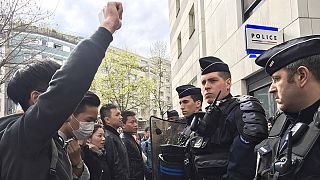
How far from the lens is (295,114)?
1.97m

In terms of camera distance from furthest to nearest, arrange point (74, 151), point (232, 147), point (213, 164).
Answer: point (213, 164), point (232, 147), point (74, 151)

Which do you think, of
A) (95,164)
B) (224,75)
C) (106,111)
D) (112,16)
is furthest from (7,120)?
(106,111)

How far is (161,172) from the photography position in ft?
11.6

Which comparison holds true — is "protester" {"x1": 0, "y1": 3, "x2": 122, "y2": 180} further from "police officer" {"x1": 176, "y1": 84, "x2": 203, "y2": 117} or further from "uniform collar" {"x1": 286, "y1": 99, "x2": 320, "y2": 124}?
"police officer" {"x1": 176, "y1": 84, "x2": 203, "y2": 117}

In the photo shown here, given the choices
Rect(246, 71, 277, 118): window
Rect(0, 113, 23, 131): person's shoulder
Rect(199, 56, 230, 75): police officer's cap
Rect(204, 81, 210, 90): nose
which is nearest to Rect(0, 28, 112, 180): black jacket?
Rect(0, 113, 23, 131): person's shoulder

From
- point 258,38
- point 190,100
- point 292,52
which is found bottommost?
point 292,52

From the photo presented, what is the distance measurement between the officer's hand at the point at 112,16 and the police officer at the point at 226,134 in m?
1.43

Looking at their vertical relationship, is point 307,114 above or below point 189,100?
below

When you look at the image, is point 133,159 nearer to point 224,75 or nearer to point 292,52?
point 224,75

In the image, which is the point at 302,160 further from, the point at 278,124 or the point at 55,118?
the point at 55,118

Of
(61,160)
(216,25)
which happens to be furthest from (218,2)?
(61,160)

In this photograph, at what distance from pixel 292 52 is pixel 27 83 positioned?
1.46m

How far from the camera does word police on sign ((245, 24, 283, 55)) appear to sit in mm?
5051

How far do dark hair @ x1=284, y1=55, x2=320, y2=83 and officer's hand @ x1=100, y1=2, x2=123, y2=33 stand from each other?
1.01 m
